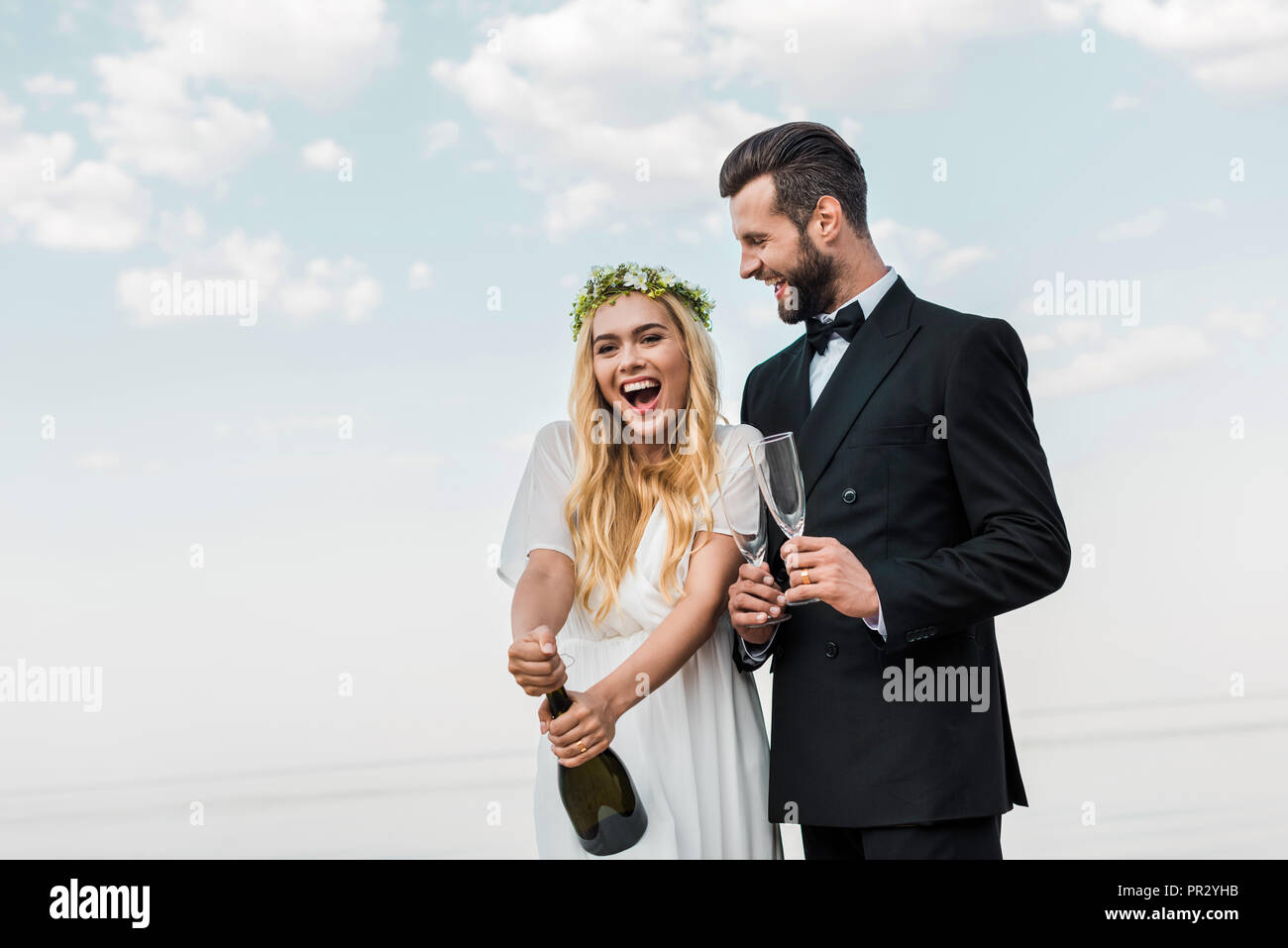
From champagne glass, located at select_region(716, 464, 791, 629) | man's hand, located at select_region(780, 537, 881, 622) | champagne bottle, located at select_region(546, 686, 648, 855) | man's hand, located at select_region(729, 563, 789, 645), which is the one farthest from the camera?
champagne bottle, located at select_region(546, 686, 648, 855)

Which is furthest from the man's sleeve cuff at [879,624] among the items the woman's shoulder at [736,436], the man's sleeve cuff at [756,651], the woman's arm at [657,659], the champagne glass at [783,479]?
the woman's shoulder at [736,436]

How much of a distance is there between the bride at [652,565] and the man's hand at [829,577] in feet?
1.35

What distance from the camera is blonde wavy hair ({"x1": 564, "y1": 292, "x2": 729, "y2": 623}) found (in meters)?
3.60

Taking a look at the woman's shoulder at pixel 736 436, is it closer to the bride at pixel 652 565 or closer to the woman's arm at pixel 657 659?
the bride at pixel 652 565

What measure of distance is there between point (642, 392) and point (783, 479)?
682mm

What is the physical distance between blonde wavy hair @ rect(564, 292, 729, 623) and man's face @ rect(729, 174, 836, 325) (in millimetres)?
255

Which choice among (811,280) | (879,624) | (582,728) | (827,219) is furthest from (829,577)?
(827,219)

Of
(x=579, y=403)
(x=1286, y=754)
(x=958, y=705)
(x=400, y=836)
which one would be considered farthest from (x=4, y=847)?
(x=1286, y=754)

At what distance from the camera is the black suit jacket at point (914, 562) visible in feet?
10.6

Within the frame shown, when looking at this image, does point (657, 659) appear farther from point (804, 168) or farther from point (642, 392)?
point (804, 168)

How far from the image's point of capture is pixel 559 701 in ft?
10.8

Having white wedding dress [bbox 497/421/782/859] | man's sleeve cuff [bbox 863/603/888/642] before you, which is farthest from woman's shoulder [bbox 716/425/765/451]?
man's sleeve cuff [bbox 863/603/888/642]

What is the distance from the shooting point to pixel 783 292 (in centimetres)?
380

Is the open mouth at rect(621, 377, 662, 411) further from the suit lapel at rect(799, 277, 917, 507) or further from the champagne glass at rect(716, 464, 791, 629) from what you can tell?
the suit lapel at rect(799, 277, 917, 507)
